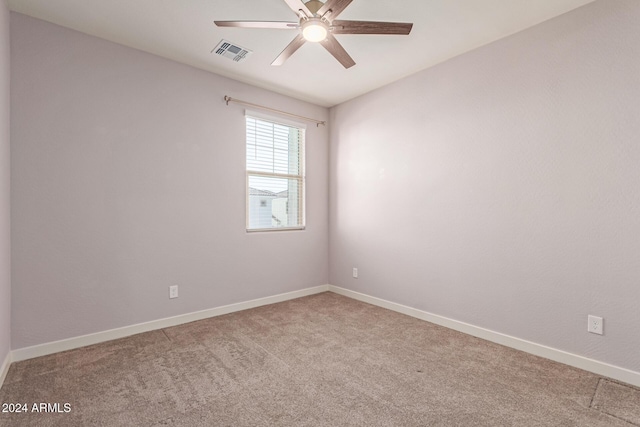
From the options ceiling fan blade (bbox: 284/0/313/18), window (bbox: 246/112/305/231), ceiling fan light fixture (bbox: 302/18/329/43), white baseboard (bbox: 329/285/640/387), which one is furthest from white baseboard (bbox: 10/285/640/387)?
ceiling fan blade (bbox: 284/0/313/18)

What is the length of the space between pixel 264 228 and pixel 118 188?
158cm

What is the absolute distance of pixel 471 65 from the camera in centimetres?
293

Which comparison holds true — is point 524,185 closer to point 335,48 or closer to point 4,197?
point 335,48

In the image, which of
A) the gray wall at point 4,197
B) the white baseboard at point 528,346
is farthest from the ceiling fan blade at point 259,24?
the white baseboard at point 528,346

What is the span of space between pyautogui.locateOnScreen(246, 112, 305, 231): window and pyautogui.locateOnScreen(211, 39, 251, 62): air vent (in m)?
0.71

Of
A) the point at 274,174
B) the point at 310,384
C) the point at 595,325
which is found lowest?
the point at 310,384

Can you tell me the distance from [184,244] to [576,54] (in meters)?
3.70

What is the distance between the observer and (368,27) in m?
2.07

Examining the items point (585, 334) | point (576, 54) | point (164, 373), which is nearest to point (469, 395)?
point (585, 334)

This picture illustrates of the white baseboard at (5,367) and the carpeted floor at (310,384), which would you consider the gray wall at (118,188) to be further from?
the carpeted floor at (310,384)

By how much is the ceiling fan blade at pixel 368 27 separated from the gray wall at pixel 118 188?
182cm

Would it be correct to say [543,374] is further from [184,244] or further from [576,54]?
[184,244]

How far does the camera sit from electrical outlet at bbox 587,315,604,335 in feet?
7.27

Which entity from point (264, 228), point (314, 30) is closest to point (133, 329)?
point (264, 228)
